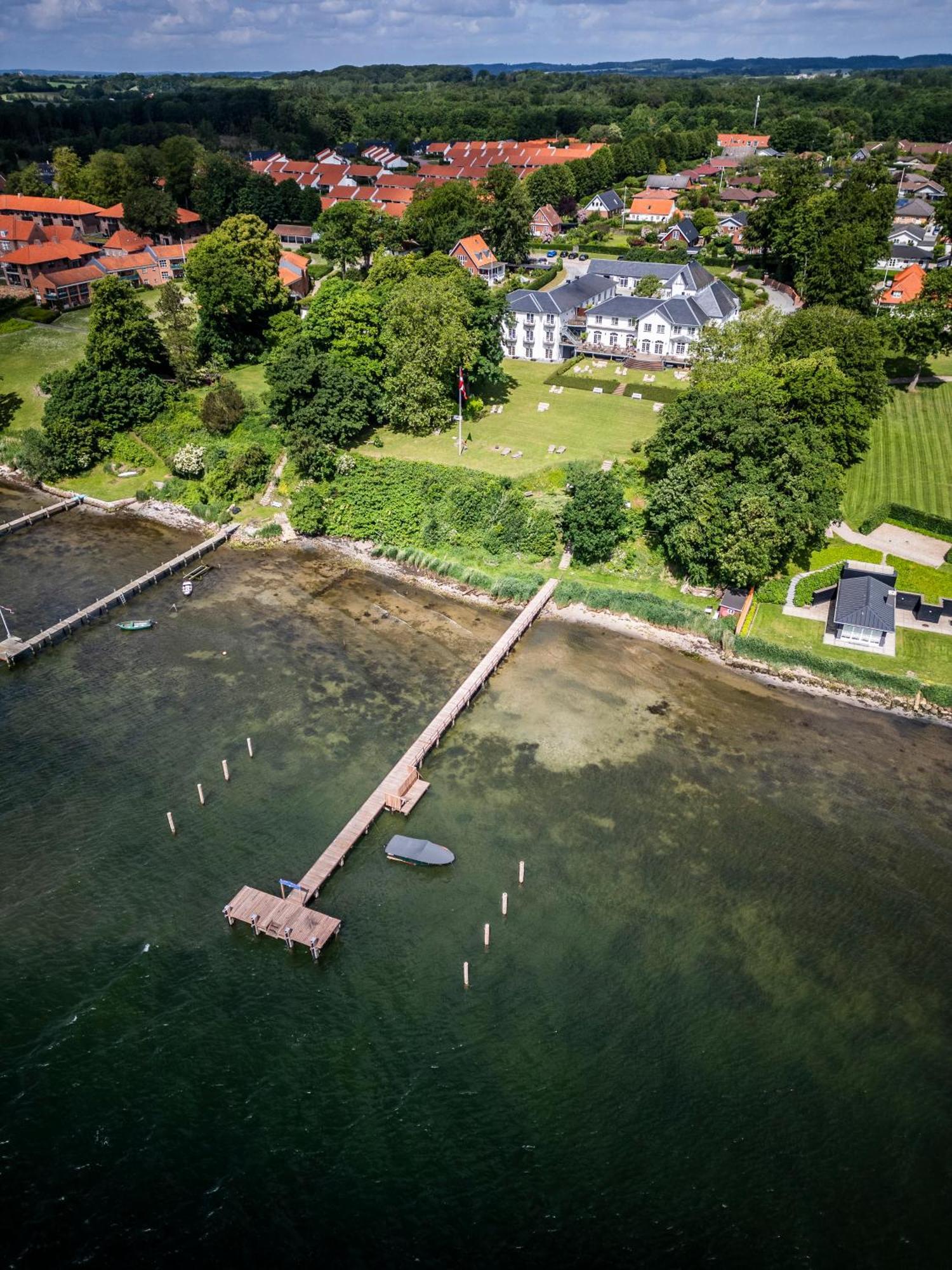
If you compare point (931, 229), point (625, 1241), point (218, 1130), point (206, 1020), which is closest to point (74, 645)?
point (206, 1020)

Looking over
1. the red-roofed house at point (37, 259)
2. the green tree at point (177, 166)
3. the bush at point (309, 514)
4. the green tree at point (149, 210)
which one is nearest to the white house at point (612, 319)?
the bush at point (309, 514)

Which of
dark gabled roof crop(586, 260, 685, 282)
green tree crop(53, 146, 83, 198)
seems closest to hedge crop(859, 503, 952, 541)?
dark gabled roof crop(586, 260, 685, 282)

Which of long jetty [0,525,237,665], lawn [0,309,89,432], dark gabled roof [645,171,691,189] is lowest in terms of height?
long jetty [0,525,237,665]

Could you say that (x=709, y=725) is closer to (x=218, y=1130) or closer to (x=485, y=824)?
(x=485, y=824)

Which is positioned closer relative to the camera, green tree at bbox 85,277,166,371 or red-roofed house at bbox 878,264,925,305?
green tree at bbox 85,277,166,371

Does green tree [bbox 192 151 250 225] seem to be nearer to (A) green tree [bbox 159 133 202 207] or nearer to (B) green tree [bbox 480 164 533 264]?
(A) green tree [bbox 159 133 202 207]

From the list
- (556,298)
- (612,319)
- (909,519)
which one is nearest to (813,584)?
(909,519)

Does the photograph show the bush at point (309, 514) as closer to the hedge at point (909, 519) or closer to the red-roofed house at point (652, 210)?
the hedge at point (909, 519)

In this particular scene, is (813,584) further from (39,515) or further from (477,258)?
(477,258)
